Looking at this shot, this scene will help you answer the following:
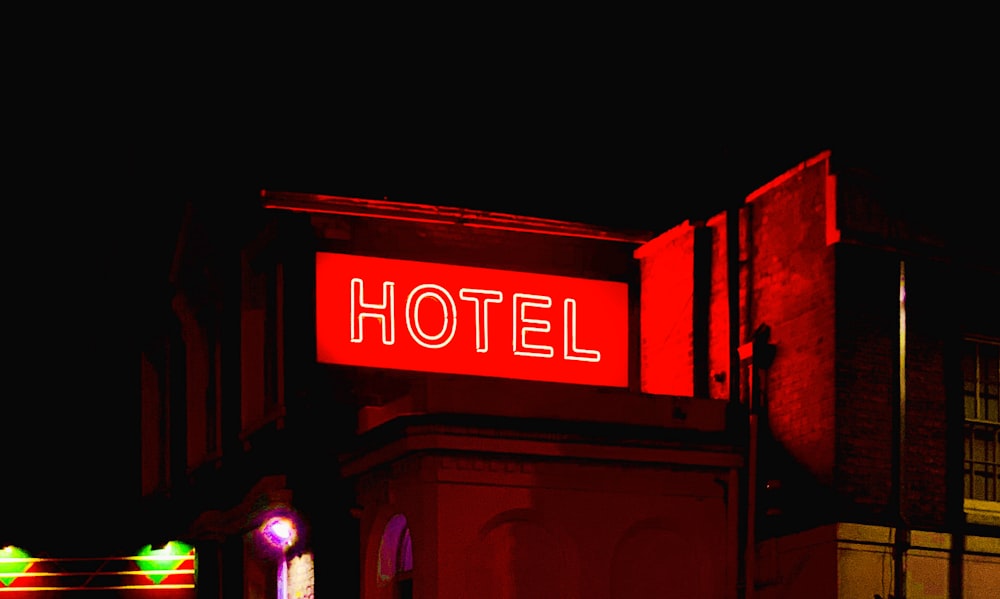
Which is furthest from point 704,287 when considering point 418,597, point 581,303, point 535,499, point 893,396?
point 418,597

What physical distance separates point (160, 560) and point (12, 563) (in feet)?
7.83

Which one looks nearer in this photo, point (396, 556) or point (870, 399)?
point (870, 399)

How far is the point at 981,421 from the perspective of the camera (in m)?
16.7

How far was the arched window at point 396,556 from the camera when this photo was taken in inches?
639

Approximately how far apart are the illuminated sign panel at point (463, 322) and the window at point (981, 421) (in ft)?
16.4

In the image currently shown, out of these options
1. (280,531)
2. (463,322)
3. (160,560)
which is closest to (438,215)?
(463,322)

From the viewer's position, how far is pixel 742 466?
1628cm

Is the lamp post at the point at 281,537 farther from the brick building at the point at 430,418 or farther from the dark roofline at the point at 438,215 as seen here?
the dark roofline at the point at 438,215

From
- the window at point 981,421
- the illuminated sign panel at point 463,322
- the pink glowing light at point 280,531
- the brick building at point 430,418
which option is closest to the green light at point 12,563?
the brick building at point 430,418

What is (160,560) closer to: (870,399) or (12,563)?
(12,563)

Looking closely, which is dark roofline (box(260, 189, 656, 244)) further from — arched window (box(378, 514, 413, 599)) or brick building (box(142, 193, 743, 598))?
arched window (box(378, 514, 413, 599))

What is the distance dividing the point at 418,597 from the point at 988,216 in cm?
765

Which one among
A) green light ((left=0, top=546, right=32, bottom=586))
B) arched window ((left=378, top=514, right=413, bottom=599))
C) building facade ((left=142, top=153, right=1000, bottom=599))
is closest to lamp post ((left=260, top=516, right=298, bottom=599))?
building facade ((left=142, top=153, right=1000, bottom=599))

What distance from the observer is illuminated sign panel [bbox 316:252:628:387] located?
18.9m
